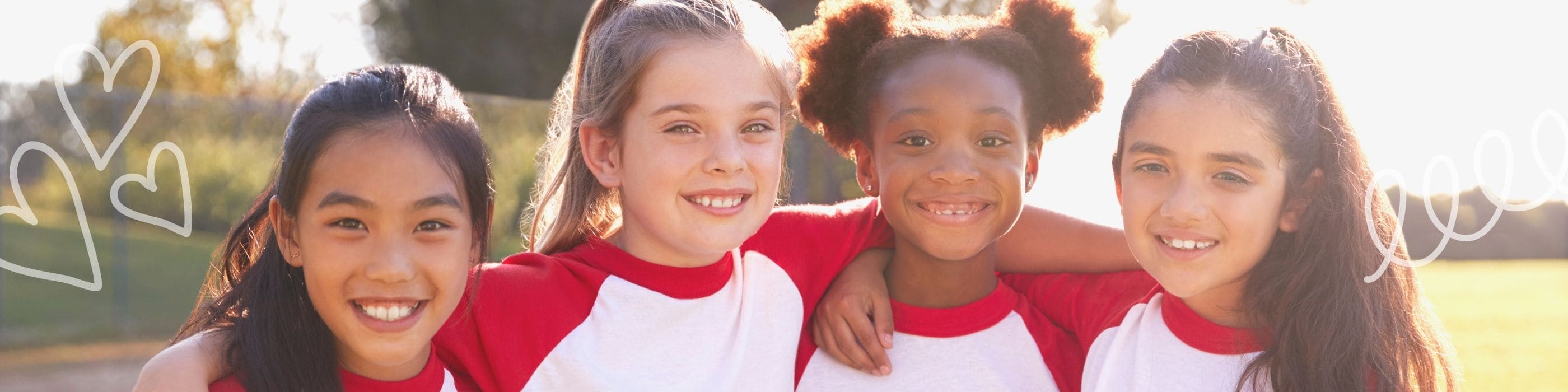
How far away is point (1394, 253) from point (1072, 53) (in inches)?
34.6

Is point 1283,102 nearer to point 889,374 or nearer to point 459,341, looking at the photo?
point 889,374

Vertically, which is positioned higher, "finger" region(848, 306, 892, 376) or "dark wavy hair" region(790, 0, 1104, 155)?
"dark wavy hair" region(790, 0, 1104, 155)

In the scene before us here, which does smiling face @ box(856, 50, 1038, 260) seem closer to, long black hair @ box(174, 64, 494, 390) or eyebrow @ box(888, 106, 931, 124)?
eyebrow @ box(888, 106, 931, 124)

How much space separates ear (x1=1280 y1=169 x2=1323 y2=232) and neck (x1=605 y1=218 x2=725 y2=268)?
3.77 feet

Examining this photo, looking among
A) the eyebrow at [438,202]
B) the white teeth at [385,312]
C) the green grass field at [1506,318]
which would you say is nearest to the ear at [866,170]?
the eyebrow at [438,202]

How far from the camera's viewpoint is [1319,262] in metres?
2.45

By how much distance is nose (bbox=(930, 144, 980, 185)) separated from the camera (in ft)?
8.49

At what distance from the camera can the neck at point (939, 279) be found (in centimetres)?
279

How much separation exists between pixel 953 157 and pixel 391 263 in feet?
3.86

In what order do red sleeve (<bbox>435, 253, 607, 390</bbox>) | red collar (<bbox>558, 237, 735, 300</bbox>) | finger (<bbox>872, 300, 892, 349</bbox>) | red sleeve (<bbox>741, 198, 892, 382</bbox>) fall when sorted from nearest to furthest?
red sleeve (<bbox>435, 253, 607, 390</bbox>)
red collar (<bbox>558, 237, 735, 300</bbox>)
finger (<bbox>872, 300, 892, 349</bbox>)
red sleeve (<bbox>741, 198, 892, 382</bbox>)

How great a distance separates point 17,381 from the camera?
769 cm

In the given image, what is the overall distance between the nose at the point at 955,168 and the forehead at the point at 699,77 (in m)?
0.40

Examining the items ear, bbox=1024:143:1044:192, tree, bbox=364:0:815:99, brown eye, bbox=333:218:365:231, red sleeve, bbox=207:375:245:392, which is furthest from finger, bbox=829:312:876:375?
tree, bbox=364:0:815:99

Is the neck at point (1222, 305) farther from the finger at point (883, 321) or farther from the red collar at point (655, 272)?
the red collar at point (655, 272)
